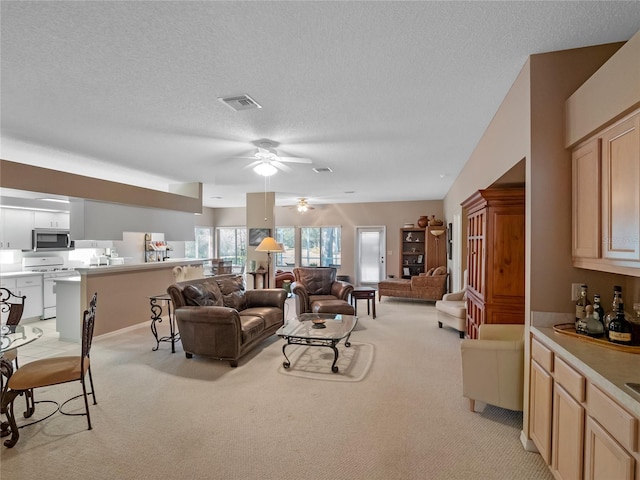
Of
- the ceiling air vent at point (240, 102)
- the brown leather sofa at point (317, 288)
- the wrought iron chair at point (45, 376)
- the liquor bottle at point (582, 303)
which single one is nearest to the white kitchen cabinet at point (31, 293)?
the wrought iron chair at point (45, 376)

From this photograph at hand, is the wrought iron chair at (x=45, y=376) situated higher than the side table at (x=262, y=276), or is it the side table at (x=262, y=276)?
the side table at (x=262, y=276)

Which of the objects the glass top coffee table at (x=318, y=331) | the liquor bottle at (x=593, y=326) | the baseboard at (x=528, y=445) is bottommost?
the baseboard at (x=528, y=445)

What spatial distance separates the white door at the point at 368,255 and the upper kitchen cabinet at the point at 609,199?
8.07 m

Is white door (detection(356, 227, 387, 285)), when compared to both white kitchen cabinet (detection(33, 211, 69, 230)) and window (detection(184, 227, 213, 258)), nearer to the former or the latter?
window (detection(184, 227, 213, 258))

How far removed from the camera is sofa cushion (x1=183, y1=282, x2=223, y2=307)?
13.8ft

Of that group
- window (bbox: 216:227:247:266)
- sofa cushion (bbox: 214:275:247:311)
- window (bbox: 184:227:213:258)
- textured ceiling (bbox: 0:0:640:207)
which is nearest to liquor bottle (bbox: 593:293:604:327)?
textured ceiling (bbox: 0:0:640:207)

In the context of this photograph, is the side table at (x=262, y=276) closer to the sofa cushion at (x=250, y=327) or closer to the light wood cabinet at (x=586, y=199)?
the sofa cushion at (x=250, y=327)

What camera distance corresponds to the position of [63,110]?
9.97 ft

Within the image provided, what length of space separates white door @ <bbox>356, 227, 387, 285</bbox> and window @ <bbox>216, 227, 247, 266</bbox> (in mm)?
4095

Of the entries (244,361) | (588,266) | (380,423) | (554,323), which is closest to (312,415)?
(380,423)

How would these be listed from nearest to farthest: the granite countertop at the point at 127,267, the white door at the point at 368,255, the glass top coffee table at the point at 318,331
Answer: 1. the glass top coffee table at the point at 318,331
2. the granite countertop at the point at 127,267
3. the white door at the point at 368,255

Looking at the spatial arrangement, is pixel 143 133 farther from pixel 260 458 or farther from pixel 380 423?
pixel 380 423

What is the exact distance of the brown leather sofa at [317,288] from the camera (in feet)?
18.7

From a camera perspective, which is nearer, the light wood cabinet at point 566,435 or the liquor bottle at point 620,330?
the light wood cabinet at point 566,435
